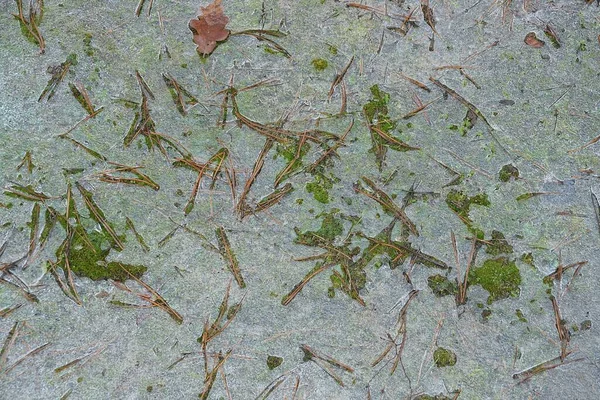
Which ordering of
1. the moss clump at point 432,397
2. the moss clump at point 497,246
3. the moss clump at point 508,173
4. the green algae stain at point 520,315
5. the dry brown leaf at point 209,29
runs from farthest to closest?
1. the dry brown leaf at point 209,29
2. the moss clump at point 508,173
3. the moss clump at point 497,246
4. the green algae stain at point 520,315
5. the moss clump at point 432,397

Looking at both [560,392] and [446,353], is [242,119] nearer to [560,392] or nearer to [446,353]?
[446,353]

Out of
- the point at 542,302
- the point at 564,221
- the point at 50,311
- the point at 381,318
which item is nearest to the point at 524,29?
the point at 564,221

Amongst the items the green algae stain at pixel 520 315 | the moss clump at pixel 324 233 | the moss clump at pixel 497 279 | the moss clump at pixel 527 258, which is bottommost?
the green algae stain at pixel 520 315

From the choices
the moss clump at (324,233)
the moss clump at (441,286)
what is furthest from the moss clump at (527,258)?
the moss clump at (324,233)

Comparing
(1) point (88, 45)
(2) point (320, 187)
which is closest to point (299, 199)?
(2) point (320, 187)

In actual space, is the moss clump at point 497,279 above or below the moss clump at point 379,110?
below

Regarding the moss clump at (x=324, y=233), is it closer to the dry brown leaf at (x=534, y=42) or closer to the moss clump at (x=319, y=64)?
the moss clump at (x=319, y=64)
